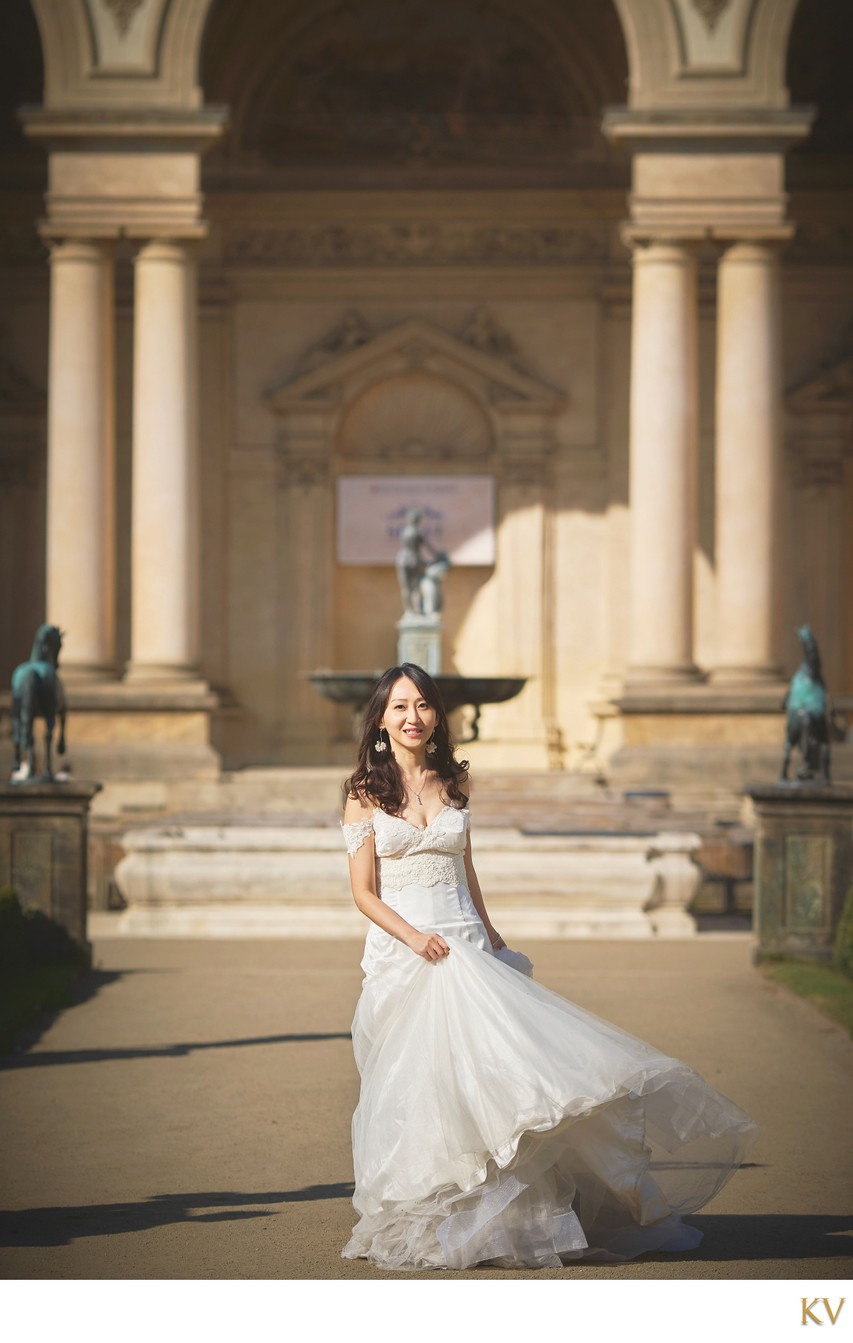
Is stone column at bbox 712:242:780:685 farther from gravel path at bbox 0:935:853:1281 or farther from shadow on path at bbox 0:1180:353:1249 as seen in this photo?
shadow on path at bbox 0:1180:353:1249

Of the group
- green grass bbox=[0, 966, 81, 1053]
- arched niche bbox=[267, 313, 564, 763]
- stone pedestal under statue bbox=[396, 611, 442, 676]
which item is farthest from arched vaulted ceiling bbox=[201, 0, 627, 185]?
green grass bbox=[0, 966, 81, 1053]

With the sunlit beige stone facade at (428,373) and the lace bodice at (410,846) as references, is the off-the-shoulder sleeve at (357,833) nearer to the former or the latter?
the lace bodice at (410,846)

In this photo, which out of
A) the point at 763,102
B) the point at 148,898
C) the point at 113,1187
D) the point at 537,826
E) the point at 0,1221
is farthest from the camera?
the point at 763,102

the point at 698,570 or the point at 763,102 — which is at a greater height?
the point at 763,102

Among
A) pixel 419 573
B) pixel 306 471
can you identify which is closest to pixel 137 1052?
pixel 419 573

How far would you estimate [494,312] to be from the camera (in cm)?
2927

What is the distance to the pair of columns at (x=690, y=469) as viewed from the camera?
23.7 metres

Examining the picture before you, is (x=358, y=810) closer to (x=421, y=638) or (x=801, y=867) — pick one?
(x=801, y=867)

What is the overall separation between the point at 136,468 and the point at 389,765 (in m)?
17.6

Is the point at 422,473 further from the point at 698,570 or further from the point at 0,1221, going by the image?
the point at 0,1221

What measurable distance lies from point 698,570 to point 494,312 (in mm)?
5093

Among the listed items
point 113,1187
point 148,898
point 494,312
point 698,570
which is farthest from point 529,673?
point 113,1187

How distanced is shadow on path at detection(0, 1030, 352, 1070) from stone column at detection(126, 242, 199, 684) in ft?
42.2

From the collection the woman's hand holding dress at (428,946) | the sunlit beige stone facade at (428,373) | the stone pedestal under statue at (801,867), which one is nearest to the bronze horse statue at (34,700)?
the stone pedestal under statue at (801,867)
